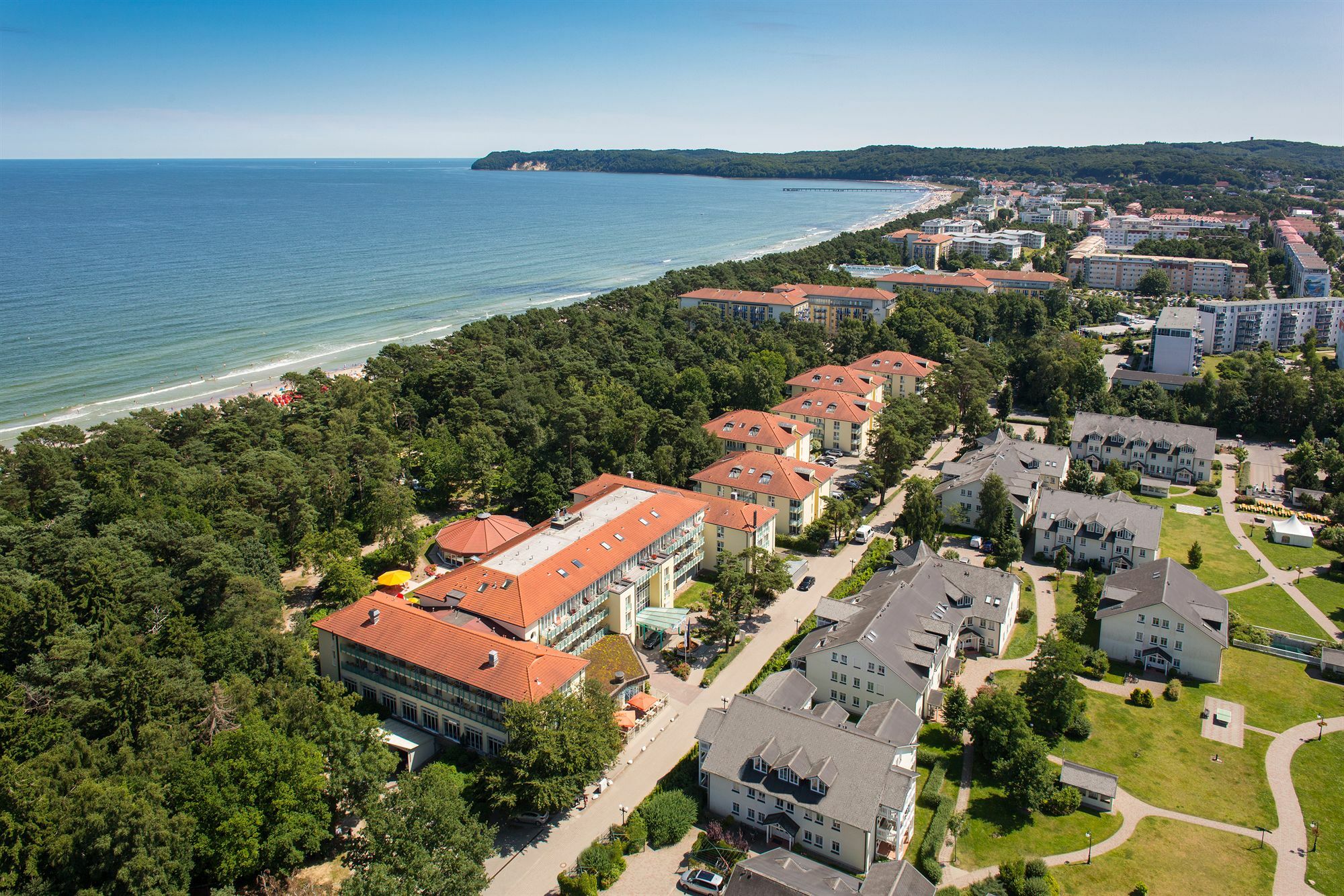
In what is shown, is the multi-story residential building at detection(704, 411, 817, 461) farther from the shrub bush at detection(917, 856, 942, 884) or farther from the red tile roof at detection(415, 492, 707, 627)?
the shrub bush at detection(917, 856, 942, 884)

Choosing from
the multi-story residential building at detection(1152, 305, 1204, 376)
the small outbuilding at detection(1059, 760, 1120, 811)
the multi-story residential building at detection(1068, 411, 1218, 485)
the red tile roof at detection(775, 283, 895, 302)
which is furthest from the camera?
the red tile roof at detection(775, 283, 895, 302)

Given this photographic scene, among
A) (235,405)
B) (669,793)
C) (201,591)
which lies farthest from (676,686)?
(235,405)

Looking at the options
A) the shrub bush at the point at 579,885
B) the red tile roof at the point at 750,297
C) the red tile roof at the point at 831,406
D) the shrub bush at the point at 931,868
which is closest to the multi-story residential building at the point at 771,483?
the red tile roof at the point at 831,406

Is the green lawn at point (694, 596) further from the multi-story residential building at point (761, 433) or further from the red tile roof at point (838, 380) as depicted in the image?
the red tile roof at point (838, 380)

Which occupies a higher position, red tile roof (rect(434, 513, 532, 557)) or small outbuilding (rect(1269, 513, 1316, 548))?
red tile roof (rect(434, 513, 532, 557))

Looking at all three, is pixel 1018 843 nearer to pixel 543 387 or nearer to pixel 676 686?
pixel 676 686

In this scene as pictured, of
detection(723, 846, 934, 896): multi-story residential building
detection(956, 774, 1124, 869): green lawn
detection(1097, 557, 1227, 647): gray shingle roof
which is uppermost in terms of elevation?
detection(1097, 557, 1227, 647): gray shingle roof

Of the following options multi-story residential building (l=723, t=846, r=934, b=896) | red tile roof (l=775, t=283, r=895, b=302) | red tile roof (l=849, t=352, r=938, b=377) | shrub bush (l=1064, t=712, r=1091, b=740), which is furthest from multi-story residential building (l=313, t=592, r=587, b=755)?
red tile roof (l=775, t=283, r=895, b=302)
